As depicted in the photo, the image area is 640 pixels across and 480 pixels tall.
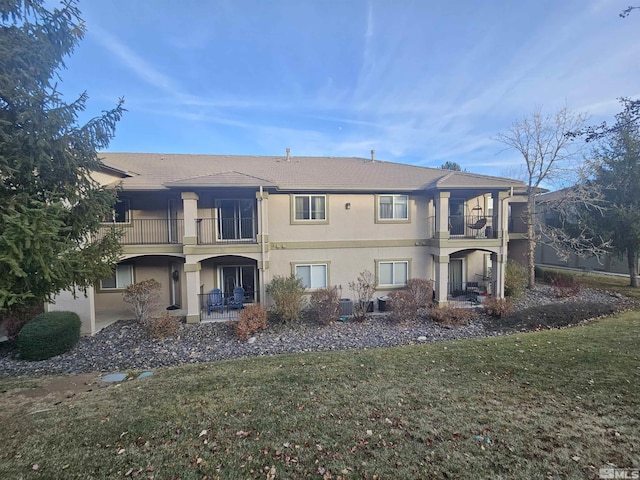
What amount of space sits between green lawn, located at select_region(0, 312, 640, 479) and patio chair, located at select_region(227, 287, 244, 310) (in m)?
6.40

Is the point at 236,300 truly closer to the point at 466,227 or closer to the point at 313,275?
the point at 313,275

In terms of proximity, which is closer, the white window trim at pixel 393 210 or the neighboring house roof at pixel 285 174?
the neighboring house roof at pixel 285 174

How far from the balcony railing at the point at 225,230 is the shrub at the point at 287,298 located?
8.20 ft

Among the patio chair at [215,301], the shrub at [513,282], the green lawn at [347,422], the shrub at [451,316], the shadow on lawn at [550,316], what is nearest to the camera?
the green lawn at [347,422]

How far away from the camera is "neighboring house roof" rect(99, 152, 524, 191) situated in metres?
12.3

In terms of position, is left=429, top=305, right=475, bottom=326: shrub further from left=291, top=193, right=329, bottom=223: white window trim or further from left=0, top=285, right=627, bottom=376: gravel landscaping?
left=291, top=193, right=329, bottom=223: white window trim

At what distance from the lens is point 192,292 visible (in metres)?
11.9

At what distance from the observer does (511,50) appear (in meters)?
13.6

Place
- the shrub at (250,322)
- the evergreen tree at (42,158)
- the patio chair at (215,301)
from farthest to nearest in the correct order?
the patio chair at (215,301) < the shrub at (250,322) < the evergreen tree at (42,158)

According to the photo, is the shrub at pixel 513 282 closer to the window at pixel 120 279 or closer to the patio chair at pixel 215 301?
the patio chair at pixel 215 301

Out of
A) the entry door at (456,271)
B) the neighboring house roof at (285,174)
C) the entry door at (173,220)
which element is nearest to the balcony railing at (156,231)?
the entry door at (173,220)

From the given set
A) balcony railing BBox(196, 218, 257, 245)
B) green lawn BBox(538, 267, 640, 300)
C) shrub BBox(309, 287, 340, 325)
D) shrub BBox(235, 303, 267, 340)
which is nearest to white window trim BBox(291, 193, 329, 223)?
balcony railing BBox(196, 218, 257, 245)

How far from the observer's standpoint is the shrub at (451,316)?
37.7 feet

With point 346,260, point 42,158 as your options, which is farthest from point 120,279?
point 42,158
